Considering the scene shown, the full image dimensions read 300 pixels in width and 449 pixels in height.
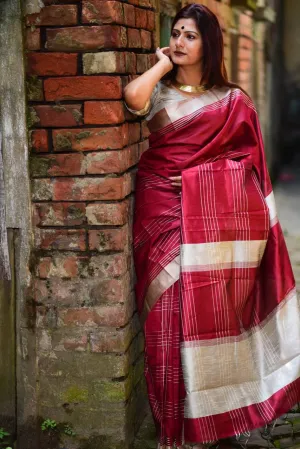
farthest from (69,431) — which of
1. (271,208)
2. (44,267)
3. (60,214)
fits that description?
(271,208)

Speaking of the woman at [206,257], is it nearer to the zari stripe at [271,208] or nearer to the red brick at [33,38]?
the zari stripe at [271,208]

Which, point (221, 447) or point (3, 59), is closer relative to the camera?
point (3, 59)

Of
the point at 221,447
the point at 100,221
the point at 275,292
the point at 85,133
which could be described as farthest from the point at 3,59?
the point at 221,447

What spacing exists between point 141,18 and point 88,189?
830 mm

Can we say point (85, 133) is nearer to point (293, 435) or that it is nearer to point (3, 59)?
point (3, 59)

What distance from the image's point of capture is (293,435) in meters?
3.39

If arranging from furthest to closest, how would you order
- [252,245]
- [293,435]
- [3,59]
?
[293,435], [252,245], [3,59]

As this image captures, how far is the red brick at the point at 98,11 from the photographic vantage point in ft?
9.45

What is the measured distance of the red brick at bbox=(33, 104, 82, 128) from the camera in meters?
2.97

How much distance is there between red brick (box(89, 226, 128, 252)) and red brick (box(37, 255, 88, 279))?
0.08 metres

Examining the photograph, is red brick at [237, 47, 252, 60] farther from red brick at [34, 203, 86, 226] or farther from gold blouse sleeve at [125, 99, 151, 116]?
red brick at [34, 203, 86, 226]

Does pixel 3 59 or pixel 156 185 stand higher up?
pixel 3 59

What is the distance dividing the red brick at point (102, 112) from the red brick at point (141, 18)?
18.7 inches

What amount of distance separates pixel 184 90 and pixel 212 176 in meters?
0.41
